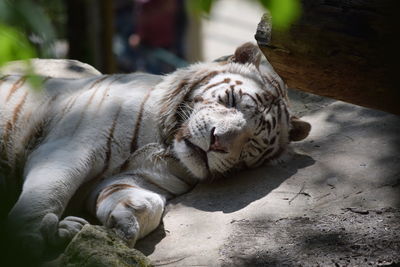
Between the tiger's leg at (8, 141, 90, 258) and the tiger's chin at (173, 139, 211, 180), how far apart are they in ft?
1.57

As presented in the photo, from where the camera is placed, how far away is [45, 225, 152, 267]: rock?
1983 mm

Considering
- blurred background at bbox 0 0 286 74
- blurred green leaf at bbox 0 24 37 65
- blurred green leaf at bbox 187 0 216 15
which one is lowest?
blurred background at bbox 0 0 286 74

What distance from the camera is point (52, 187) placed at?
2.78 metres

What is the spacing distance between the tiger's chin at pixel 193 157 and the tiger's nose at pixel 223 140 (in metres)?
0.11

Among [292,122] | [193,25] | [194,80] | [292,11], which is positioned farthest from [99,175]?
[193,25]

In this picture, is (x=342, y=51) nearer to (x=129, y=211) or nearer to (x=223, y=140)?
(x=223, y=140)

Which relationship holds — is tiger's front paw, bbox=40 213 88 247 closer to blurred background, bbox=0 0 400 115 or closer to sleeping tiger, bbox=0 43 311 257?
sleeping tiger, bbox=0 43 311 257

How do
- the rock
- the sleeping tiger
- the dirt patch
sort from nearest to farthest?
1. the rock
2. the dirt patch
3. the sleeping tiger

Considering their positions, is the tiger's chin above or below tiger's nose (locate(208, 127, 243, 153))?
below

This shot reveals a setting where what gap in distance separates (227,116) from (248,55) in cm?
58

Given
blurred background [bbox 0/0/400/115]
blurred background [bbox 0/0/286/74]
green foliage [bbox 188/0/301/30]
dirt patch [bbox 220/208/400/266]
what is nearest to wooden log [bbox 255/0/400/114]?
blurred background [bbox 0/0/400/115]

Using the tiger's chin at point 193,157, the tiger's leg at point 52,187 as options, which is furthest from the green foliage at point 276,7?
the tiger's chin at point 193,157

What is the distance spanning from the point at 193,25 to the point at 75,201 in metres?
7.14

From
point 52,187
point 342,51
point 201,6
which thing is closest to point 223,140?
point 52,187
